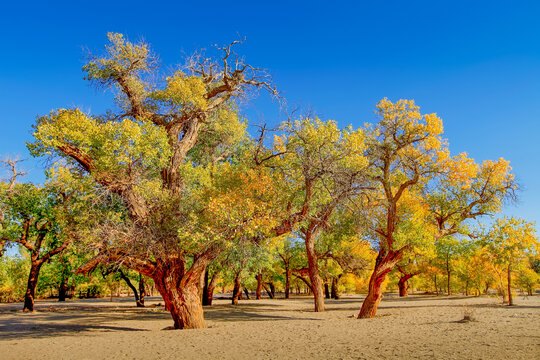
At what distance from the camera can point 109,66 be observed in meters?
15.3

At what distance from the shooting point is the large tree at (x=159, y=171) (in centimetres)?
1220

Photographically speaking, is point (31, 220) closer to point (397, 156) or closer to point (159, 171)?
point (159, 171)

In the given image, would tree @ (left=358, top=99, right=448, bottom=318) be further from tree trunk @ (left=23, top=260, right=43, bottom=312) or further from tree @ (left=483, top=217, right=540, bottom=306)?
tree trunk @ (left=23, top=260, right=43, bottom=312)

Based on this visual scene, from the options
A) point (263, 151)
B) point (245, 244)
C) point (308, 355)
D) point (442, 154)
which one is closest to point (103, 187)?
point (245, 244)

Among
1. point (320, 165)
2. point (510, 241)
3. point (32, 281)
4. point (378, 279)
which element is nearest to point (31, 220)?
point (32, 281)

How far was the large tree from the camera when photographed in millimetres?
12200

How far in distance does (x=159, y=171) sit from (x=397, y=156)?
37.9 ft

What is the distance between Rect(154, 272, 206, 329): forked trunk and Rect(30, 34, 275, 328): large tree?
0.04 meters

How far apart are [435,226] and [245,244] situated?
11343 mm

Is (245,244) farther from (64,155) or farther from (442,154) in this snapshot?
(442,154)

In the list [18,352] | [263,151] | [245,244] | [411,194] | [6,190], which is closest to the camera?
[18,352]

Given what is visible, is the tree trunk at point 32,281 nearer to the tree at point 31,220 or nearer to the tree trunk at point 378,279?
the tree at point 31,220

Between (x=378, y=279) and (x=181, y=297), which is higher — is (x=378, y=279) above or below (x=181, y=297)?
above

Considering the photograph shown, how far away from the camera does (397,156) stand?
1769 centimetres
